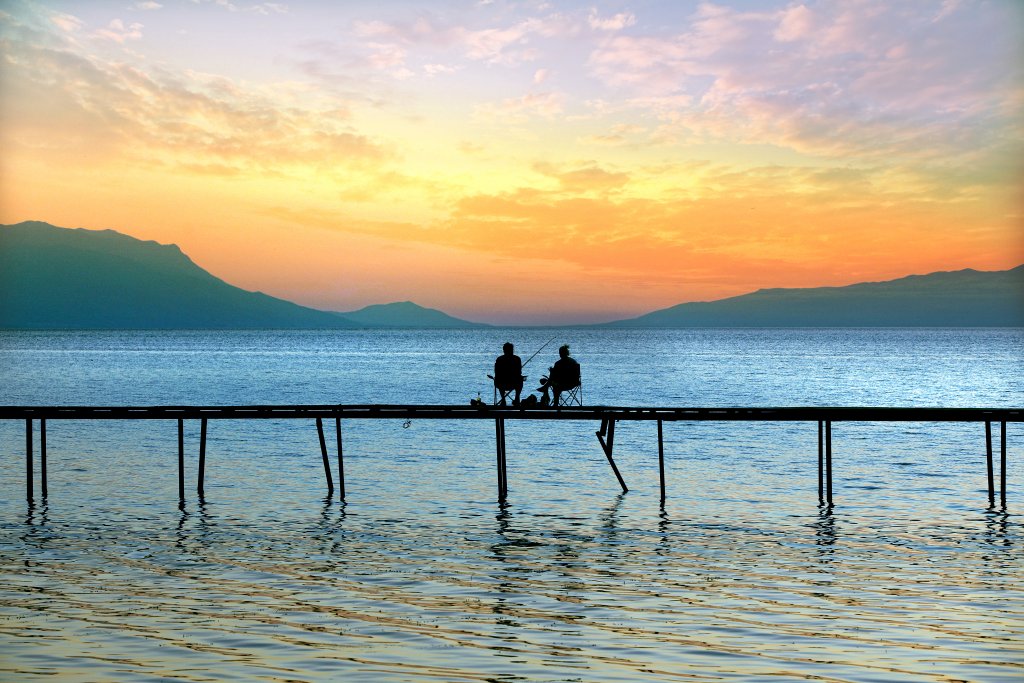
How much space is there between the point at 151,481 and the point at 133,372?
8308 cm

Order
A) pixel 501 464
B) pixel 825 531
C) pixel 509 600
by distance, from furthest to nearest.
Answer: pixel 501 464 < pixel 825 531 < pixel 509 600

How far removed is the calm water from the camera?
1152 centimetres

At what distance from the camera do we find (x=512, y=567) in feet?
54.4

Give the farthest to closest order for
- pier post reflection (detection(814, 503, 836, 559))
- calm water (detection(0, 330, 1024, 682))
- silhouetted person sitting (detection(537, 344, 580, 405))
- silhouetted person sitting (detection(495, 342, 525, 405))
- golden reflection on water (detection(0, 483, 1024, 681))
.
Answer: silhouetted person sitting (detection(537, 344, 580, 405)), silhouetted person sitting (detection(495, 342, 525, 405)), pier post reflection (detection(814, 503, 836, 559)), calm water (detection(0, 330, 1024, 682)), golden reflection on water (detection(0, 483, 1024, 681))

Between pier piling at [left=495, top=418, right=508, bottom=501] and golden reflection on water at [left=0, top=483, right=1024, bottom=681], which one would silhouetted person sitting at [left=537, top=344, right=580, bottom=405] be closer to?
pier piling at [left=495, top=418, right=508, bottom=501]

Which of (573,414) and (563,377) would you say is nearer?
(573,414)

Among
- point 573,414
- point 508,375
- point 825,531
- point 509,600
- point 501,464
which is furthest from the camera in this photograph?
point 501,464

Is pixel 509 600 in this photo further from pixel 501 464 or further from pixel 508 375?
pixel 501 464

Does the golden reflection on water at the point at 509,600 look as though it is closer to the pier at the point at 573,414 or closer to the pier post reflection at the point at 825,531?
the pier post reflection at the point at 825,531

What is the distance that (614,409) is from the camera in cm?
2436

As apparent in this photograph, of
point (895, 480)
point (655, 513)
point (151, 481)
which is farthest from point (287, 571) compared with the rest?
point (895, 480)

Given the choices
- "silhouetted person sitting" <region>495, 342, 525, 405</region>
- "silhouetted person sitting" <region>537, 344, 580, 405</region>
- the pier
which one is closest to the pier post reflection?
the pier

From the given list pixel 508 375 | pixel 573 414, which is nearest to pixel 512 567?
pixel 573 414

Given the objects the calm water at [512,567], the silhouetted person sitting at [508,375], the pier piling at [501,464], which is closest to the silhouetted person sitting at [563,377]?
the silhouetted person sitting at [508,375]
